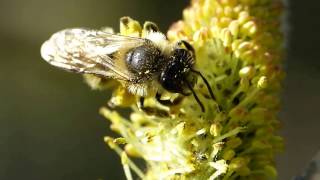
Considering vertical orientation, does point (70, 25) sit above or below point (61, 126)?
above

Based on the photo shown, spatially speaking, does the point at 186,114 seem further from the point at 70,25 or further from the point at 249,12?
the point at 70,25

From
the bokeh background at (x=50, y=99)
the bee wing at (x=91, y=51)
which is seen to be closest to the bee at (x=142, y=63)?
the bee wing at (x=91, y=51)

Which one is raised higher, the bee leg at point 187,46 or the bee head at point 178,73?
the bee leg at point 187,46

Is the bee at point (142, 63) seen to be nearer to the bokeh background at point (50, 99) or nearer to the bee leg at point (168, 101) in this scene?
the bee leg at point (168, 101)

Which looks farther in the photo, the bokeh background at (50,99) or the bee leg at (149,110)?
the bokeh background at (50,99)

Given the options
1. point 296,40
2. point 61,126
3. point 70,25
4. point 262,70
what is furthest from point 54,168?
point 262,70

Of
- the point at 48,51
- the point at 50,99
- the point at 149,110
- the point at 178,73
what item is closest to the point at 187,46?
the point at 178,73

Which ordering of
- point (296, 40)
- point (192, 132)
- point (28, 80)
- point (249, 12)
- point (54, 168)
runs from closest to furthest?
point (192, 132), point (249, 12), point (296, 40), point (54, 168), point (28, 80)
